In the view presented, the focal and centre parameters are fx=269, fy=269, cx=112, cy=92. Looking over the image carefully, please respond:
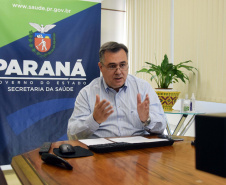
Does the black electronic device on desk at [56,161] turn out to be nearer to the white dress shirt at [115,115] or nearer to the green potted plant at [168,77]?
the white dress shirt at [115,115]

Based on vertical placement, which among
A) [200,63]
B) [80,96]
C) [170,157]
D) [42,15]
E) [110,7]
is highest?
[110,7]

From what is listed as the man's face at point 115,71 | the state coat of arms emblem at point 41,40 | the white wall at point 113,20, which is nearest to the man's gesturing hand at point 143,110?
the man's face at point 115,71

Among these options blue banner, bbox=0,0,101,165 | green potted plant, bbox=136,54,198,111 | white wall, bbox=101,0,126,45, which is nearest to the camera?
green potted plant, bbox=136,54,198,111

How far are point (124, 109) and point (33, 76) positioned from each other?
200cm

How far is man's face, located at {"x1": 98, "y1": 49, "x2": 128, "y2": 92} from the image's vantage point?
225 cm

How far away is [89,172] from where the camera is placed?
3.44 feet

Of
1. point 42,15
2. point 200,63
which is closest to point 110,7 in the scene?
point 42,15

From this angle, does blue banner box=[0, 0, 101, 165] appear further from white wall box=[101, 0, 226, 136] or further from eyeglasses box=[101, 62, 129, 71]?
eyeglasses box=[101, 62, 129, 71]

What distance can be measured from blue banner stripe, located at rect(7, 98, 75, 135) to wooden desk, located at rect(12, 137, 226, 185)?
8.04ft

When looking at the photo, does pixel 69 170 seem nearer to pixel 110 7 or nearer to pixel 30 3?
pixel 30 3

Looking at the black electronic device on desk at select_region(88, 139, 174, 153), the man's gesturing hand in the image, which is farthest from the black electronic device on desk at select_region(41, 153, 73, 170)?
the man's gesturing hand

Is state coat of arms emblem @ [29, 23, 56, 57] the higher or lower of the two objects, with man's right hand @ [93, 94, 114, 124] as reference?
higher

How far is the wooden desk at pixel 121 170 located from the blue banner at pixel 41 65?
2462 millimetres

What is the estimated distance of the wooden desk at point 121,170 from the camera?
949 millimetres
